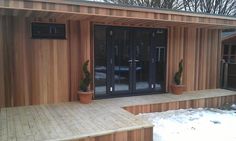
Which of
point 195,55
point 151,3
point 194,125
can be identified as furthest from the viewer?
point 151,3

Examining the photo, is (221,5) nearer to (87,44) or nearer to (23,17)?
(87,44)

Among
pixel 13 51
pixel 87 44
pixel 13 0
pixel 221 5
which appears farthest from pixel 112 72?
pixel 221 5

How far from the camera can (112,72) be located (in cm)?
634

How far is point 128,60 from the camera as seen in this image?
6.54 meters

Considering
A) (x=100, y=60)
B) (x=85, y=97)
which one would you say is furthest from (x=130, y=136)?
(x=100, y=60)

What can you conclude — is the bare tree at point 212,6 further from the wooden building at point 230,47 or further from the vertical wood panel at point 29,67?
the vertical wood panel at point 29,67

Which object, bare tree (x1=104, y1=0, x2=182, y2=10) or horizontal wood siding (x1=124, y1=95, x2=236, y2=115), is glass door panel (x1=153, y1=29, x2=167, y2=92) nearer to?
horizontal wood siding (x1=124, y1=95, x2=236, y2=115)

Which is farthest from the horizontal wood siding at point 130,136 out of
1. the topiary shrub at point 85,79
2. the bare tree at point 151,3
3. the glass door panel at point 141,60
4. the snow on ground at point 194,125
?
the bare tree at point 151,3

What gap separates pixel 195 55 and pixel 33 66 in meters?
4.80

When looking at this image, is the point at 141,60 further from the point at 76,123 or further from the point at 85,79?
the point at 76,123

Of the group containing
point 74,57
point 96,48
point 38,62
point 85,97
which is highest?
point 96,48

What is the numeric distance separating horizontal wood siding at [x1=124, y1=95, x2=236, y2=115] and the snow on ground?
141mm

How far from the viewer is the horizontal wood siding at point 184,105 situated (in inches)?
226

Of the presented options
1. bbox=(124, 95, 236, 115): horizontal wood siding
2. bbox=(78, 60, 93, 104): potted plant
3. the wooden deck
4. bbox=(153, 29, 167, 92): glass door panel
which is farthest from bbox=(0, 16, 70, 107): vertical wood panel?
bbox=(153, 29, 167, 92): glass door panel
